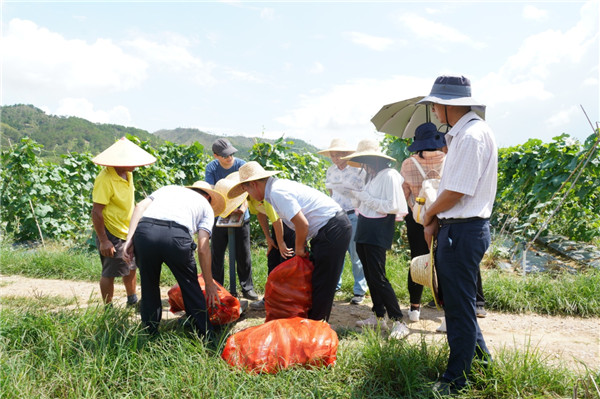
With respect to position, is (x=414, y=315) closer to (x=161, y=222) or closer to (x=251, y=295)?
(x=251, y=295)

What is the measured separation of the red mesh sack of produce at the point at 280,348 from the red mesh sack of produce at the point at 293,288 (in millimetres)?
571

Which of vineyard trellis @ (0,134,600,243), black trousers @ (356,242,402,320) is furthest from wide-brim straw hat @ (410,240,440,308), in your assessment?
vineyard trellis @ (0,134,600,243)

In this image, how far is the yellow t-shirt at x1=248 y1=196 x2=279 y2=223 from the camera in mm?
3715

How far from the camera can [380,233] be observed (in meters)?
3.41

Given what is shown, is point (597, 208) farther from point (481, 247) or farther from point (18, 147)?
point (18, 147)

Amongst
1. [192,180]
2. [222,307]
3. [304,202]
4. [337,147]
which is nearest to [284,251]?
[304,202]

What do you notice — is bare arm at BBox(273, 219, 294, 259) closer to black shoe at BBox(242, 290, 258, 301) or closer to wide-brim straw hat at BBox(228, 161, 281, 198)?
wide-brim straw hat at BBox(228, 161, 281, 198)

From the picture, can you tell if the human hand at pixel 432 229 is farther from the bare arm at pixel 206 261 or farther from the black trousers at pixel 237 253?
the black trousers at pixel 237 253

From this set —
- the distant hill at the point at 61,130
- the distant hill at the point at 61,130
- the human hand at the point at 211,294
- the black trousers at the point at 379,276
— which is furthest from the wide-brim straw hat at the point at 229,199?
the distant hill at the point at 61,130

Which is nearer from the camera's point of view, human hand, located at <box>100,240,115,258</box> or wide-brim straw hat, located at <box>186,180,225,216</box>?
wide-brim straw hat, located at <box>186,180,225,216</box>

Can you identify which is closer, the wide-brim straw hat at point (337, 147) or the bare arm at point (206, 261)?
the bare arm at point (206, 261)

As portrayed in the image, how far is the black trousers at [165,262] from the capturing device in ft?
9.32

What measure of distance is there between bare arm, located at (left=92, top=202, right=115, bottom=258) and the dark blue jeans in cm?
296

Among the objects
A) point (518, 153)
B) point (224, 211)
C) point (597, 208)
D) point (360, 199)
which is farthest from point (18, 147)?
point (597, 208)
